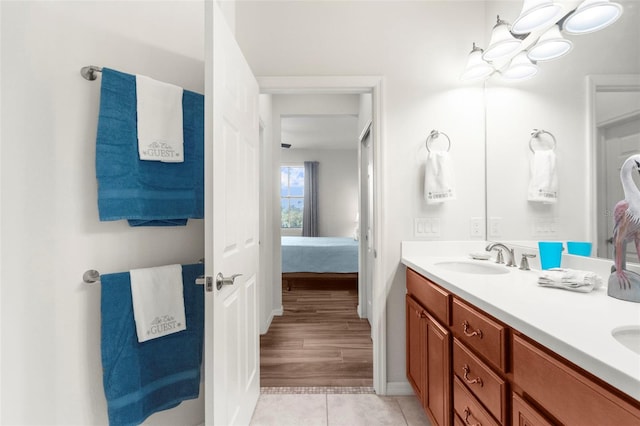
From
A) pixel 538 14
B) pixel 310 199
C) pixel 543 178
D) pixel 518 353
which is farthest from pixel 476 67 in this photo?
pixel 310 199

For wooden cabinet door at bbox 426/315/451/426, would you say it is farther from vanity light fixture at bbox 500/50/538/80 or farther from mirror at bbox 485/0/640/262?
vanity light fixture at bbox 500/50/538/80

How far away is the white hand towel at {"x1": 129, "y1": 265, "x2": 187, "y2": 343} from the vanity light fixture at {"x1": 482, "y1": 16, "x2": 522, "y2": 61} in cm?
202

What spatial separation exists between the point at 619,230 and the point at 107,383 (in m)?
1.94

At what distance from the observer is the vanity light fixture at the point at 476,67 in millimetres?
1809

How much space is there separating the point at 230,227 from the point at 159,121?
552 mm

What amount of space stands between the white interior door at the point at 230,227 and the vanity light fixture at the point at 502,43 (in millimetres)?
1382

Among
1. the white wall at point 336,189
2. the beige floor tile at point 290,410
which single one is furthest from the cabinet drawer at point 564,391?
the white wall at point 336,189

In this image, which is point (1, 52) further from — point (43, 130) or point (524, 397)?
point (524, 397)

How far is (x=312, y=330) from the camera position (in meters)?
2.95

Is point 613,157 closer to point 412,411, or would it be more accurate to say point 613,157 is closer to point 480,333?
point 480,333

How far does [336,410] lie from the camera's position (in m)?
1.78

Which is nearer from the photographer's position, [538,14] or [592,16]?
[592,16]

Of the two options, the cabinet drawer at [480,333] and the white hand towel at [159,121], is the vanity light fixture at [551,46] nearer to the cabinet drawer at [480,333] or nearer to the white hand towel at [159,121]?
the cabinet drawer at [480,333]

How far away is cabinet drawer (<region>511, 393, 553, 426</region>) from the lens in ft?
2.51
